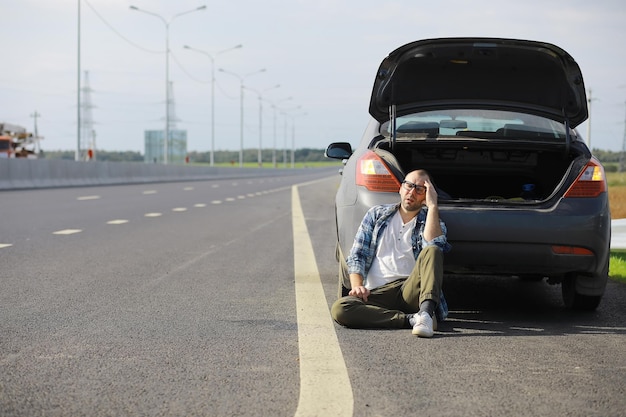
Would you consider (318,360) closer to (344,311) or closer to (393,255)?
(344,311)

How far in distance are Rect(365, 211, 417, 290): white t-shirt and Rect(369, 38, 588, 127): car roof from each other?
996 millimetres

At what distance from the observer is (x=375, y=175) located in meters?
5.91

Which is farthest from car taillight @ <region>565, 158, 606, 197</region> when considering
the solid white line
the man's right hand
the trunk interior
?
the solid white line

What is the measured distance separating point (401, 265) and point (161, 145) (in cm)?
7686

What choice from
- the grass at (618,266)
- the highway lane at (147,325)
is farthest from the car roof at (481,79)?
the grass at (618,266)

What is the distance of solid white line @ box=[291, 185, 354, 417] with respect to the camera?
3.64 meters

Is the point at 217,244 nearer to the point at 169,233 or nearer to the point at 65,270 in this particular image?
the point at 169,233

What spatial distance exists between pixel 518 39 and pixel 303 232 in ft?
22.9

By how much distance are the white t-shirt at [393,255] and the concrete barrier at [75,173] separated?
23035 mm

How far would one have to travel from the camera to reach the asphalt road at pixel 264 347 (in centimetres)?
371

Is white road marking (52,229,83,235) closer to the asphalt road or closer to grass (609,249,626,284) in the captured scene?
the asphalt road

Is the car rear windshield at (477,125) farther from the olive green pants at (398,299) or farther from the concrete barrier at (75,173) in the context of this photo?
the concrete barrier at (75,173)

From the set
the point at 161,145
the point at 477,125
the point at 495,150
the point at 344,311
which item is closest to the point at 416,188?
the point at 344,311

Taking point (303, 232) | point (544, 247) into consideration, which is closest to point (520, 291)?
point (544, 247)
